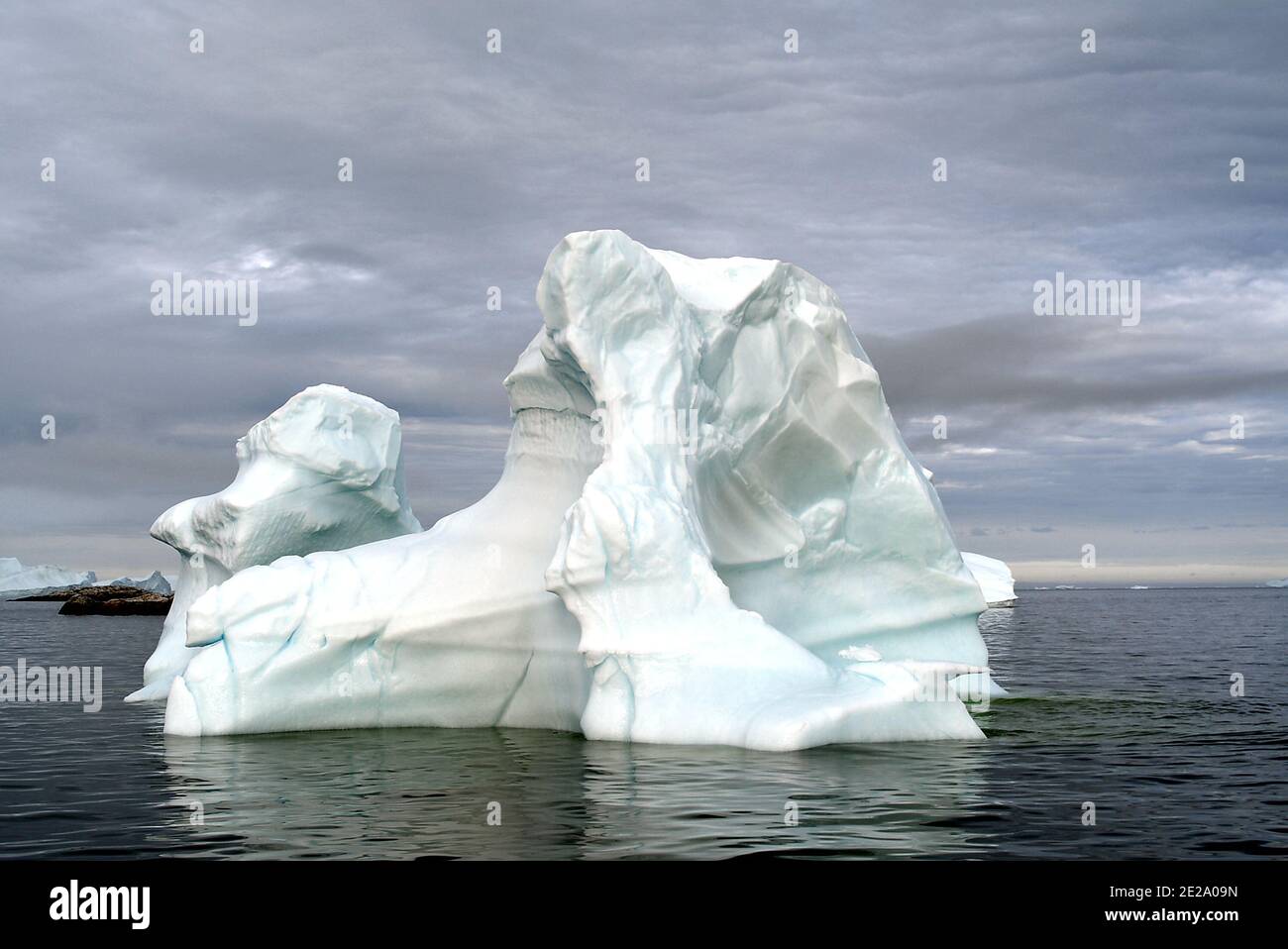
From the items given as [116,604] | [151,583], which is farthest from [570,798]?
[151,583]

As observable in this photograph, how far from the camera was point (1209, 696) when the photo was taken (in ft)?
A: 69.2

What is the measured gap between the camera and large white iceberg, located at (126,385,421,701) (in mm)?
21766

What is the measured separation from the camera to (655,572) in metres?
14.7

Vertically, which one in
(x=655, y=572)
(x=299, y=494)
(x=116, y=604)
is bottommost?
(x=655, y=572)

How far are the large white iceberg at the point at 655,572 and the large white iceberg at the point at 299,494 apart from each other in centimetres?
425

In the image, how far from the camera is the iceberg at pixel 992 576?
68.6 meters

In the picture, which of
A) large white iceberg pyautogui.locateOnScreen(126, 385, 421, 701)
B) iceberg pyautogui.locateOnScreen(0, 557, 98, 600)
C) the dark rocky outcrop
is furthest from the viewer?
iceberg pyautogui.locateOnScreen(0, 557, 98, 600)

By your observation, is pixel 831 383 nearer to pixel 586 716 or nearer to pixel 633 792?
pixel 586 716

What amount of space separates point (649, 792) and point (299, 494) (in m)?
12.9

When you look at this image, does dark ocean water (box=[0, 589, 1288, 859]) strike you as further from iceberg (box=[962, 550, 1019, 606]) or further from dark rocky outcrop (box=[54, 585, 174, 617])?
dark rocky outcrop (box=[54, 585, 174, 617])

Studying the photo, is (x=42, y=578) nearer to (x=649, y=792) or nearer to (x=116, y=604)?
(x=116, y=604)

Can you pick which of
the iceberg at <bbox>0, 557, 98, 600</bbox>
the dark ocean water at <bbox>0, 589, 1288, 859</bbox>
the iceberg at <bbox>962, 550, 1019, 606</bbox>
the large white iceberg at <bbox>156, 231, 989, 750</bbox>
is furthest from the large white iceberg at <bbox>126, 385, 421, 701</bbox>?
the iceberg at <bbox>0, 557, 98, 600</bbox>

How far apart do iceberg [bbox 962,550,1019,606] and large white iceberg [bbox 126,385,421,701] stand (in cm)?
4946
